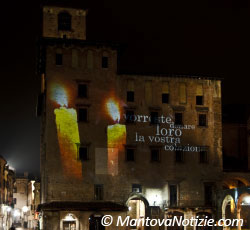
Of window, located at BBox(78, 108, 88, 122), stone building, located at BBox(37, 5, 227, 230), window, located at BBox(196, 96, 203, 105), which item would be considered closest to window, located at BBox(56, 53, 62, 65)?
stone building, located at BBox(37, 5, 227, 230)

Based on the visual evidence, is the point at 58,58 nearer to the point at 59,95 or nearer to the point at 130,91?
the point at 59,95

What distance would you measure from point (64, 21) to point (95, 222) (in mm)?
20457

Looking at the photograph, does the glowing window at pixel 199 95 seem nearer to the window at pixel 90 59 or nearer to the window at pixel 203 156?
the window at pixel 203 156

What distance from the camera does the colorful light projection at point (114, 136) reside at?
1836 inches

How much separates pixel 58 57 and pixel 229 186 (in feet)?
72.0

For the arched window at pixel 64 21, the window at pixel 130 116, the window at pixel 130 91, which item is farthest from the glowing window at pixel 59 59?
the window at pixel 130 116

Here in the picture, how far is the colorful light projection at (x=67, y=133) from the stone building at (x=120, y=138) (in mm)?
88

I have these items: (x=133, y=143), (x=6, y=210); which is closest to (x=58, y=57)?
(x=133, y=143)

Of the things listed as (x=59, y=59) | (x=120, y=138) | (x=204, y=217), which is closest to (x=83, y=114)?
(x=120, y=138)

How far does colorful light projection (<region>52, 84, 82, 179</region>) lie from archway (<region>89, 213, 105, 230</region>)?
4.02 meters

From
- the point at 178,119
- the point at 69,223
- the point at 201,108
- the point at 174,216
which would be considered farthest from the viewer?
the point at 201,108

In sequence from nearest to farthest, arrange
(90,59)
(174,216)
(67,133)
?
(67,133) < (174,216) < (90,59)

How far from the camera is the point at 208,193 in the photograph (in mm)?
48281

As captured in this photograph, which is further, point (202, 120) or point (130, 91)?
point (202, 120)
